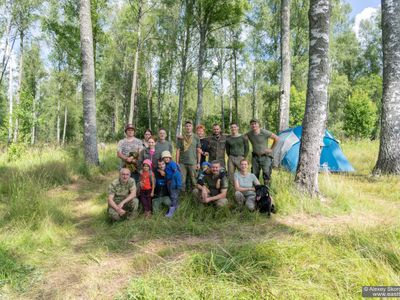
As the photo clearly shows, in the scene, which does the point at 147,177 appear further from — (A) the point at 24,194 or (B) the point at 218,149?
(A) the point at 24,194

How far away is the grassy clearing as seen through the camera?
102 inches

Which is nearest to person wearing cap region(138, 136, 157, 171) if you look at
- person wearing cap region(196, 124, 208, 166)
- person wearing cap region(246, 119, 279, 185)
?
person wearing cap region(196, 124, 208, 166)

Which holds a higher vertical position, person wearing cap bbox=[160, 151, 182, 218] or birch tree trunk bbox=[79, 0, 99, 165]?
birch tree trunk bbox=[79, 0, 99, 165]

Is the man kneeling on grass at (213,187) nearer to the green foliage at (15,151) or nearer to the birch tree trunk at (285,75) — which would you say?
the birch tree trunk at (285,75)

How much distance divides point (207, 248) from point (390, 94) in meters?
6.33

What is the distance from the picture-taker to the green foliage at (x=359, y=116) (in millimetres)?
24078

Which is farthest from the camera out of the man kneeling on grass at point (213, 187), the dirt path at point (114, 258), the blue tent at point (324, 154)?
the blue tent at point (324, 154)

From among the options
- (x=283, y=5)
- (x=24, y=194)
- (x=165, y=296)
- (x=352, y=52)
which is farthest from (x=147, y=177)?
(x=352, y=52)

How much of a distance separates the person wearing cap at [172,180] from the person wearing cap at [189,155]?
0.60 meters

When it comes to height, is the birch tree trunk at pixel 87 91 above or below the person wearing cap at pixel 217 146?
above

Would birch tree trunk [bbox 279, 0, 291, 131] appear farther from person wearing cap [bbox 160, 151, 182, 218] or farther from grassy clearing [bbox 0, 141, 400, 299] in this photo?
person wearing cap [bbox 160, 151, 182, 218]

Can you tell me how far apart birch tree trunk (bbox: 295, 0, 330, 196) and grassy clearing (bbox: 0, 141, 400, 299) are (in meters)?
0.36

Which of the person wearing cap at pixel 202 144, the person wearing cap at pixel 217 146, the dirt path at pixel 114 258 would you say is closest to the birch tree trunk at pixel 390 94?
the dirt path at pixel 114 258

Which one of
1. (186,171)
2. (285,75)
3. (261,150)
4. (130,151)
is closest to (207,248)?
(186,171)
